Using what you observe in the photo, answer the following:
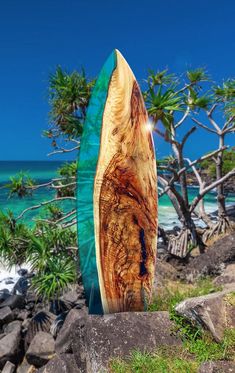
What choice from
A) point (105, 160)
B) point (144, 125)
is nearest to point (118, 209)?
point (105, 160)

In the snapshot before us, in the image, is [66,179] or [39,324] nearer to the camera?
[39,324]

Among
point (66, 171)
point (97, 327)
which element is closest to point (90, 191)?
point (97, 327)

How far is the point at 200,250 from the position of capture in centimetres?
1289

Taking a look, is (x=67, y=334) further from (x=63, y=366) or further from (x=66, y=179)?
(x=66, y=179)

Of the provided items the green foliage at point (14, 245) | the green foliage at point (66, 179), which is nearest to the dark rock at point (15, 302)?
the green foliage at point (14, 245)

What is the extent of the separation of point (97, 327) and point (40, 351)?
2.79 m

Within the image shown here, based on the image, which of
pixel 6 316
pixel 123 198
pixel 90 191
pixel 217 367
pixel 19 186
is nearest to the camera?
pixel 217 367

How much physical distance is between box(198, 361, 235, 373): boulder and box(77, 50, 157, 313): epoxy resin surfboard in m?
1.67

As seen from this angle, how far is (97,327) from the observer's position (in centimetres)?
472

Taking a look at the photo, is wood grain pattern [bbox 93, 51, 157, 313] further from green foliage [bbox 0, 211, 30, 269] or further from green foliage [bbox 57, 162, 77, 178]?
green foliage [bbox 57, 162, 77, 178]

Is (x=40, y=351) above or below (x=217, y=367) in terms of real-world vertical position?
below

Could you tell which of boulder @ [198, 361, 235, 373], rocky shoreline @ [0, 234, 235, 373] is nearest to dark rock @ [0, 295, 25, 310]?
rocky shoreline @ [0, 234, 235, 373]

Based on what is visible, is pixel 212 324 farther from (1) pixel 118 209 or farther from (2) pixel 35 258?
(2) pixel 35 258

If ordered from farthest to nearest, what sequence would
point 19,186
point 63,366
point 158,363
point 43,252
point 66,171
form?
point 66,171 < point 19,186 < point 43,252 < point 63,366 < point 158,363
